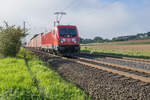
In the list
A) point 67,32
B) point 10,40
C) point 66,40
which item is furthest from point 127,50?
point 10,40

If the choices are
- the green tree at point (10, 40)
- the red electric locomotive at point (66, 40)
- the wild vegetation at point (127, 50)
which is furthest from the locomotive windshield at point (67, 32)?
the wild vegetation at point (127, 50)

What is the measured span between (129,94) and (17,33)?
12.3 metres

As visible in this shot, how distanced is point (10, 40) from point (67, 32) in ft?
16.7

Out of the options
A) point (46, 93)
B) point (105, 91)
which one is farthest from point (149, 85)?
point (46, 93)

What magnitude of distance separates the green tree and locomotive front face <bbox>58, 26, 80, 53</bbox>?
154 inches

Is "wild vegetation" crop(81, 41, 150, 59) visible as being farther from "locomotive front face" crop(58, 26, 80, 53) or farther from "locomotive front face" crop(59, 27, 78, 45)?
"locomotive front face" crop(59, 27, 78, 45)

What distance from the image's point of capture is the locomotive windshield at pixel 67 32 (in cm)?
1409

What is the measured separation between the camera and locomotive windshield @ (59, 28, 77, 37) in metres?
14.1

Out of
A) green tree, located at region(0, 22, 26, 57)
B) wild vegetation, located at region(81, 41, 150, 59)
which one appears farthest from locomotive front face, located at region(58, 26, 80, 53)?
wild vegetation, located at region(81, 41, 150, 59)

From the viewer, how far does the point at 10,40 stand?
13.2 meters

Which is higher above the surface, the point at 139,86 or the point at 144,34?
the point at 144,34

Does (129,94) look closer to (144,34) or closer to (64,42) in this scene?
(64,42)

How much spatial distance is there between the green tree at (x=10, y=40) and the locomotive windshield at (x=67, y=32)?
3820mm

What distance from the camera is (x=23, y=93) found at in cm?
338
